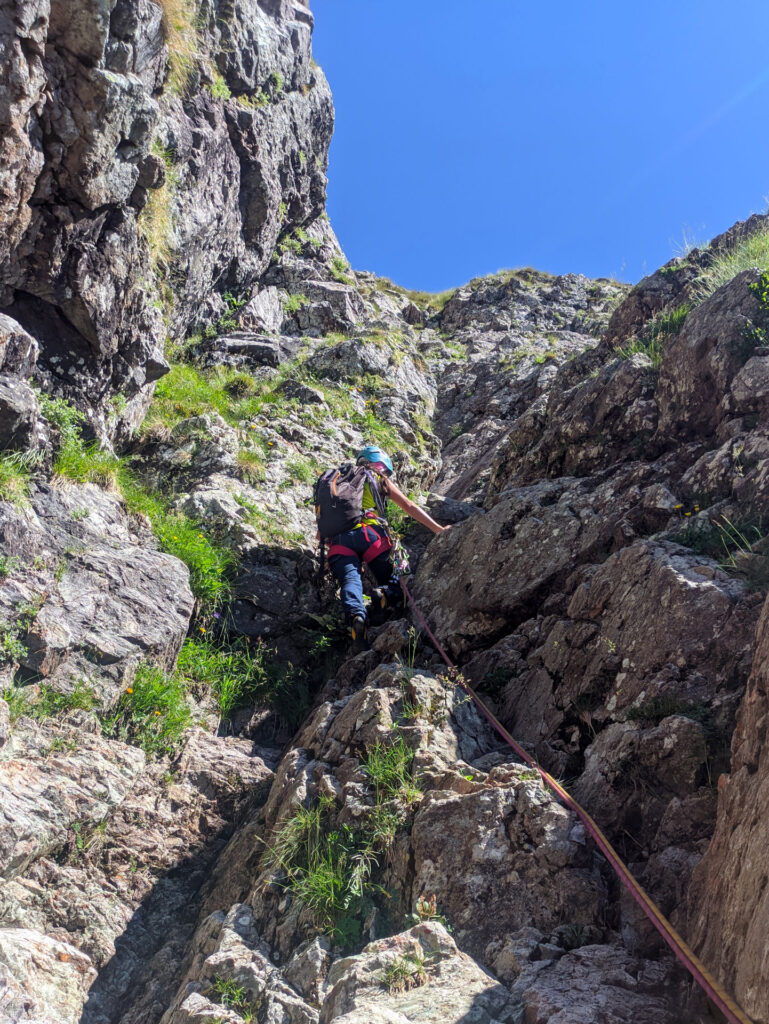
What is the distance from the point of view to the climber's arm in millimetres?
8398


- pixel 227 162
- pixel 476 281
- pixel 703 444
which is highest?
A: pixel 476 281

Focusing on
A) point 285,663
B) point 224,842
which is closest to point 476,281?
point 285,663

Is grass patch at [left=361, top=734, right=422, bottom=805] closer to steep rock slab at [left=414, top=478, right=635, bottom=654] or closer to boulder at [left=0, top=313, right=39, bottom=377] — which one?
steep rock slab at [left=414, top=478, right=635, bottom=654]

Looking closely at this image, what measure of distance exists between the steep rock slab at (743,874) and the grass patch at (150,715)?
164 inches

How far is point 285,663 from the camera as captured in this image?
7410 mm

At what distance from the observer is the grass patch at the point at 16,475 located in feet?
20.0

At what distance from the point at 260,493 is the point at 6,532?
3.99m

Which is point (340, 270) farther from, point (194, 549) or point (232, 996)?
point (232, 996)

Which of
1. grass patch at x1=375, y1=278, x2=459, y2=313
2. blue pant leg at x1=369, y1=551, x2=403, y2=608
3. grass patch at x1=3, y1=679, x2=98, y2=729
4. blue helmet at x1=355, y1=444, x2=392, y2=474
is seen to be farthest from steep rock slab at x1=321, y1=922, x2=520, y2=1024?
grass patch at x1=375, y1=278, x2=459, y2=313

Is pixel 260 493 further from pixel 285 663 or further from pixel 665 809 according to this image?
pixel 665 809

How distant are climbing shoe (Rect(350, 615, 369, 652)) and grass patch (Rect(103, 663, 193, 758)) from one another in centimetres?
185

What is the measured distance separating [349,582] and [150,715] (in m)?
2.50

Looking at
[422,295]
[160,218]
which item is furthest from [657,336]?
[422,295]

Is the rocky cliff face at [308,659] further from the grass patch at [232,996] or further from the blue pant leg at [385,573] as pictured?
the blue pant leg at [385,573]
